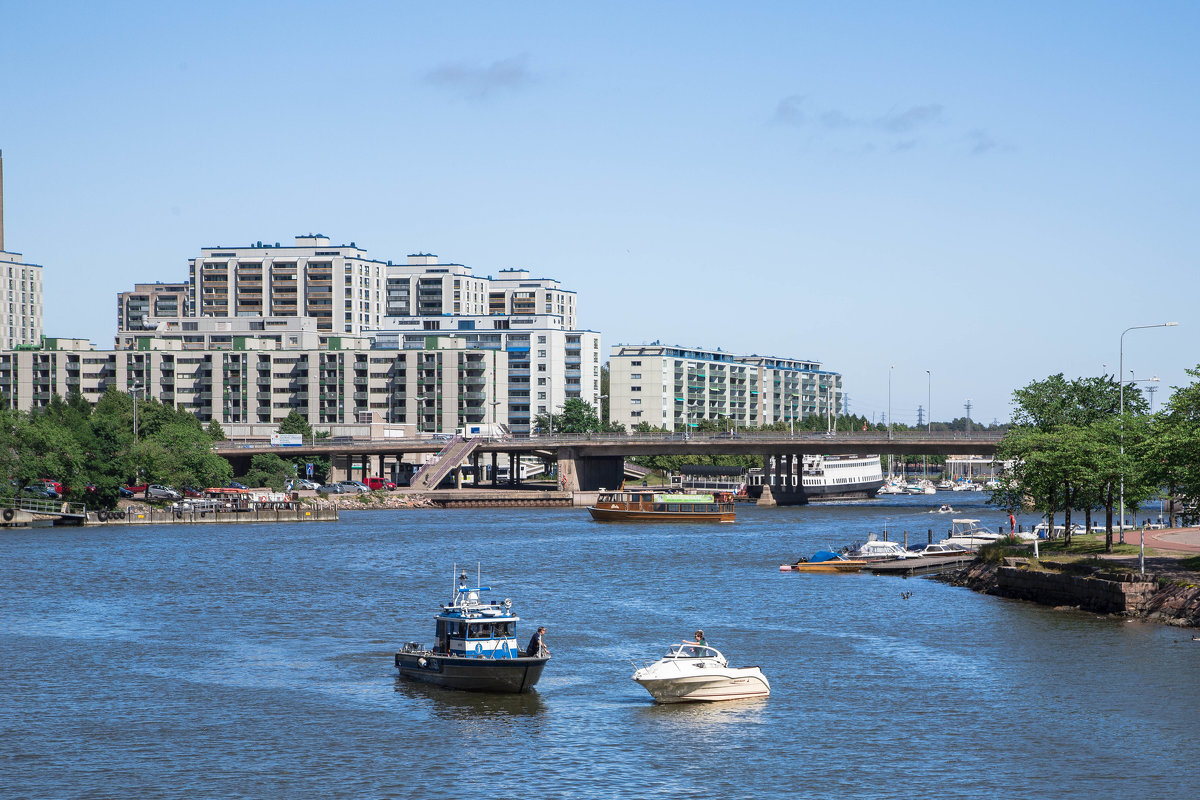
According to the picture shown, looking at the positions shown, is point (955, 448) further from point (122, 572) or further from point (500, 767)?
point (500, 767)

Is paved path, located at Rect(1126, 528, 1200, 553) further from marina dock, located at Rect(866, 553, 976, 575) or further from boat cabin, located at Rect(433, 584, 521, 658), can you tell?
boat cabin, located at Rect(433, 584, 521, 658)

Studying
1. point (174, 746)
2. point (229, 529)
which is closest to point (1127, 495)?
point (174, 746)

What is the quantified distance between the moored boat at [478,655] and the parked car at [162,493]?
123 m

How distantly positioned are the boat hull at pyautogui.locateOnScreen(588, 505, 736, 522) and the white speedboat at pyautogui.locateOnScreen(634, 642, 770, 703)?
115m

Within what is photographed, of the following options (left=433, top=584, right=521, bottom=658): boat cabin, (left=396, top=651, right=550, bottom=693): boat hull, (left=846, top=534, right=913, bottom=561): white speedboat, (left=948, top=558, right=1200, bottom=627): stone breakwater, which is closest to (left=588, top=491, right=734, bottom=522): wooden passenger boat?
(left=846, top=534, right=913, bottom=561): white speedboat

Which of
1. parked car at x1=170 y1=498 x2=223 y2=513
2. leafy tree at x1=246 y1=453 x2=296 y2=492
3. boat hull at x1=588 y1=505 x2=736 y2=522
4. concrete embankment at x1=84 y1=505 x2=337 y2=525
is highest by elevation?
leafy tree at x1=246 y1=453 x2=296 y2=492

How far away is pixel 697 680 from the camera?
171ft

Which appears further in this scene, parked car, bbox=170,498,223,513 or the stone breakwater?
parked car, bbox=170,498,223,513

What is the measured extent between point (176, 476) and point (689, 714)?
124730 millimetres

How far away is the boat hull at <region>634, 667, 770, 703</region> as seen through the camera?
51844mm

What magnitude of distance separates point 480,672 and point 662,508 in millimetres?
118908

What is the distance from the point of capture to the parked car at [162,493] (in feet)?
555

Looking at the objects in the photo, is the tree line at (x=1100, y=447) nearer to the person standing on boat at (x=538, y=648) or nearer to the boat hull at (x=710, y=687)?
the boat hull at (x=710, y=687)

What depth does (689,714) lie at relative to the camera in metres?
50.8
